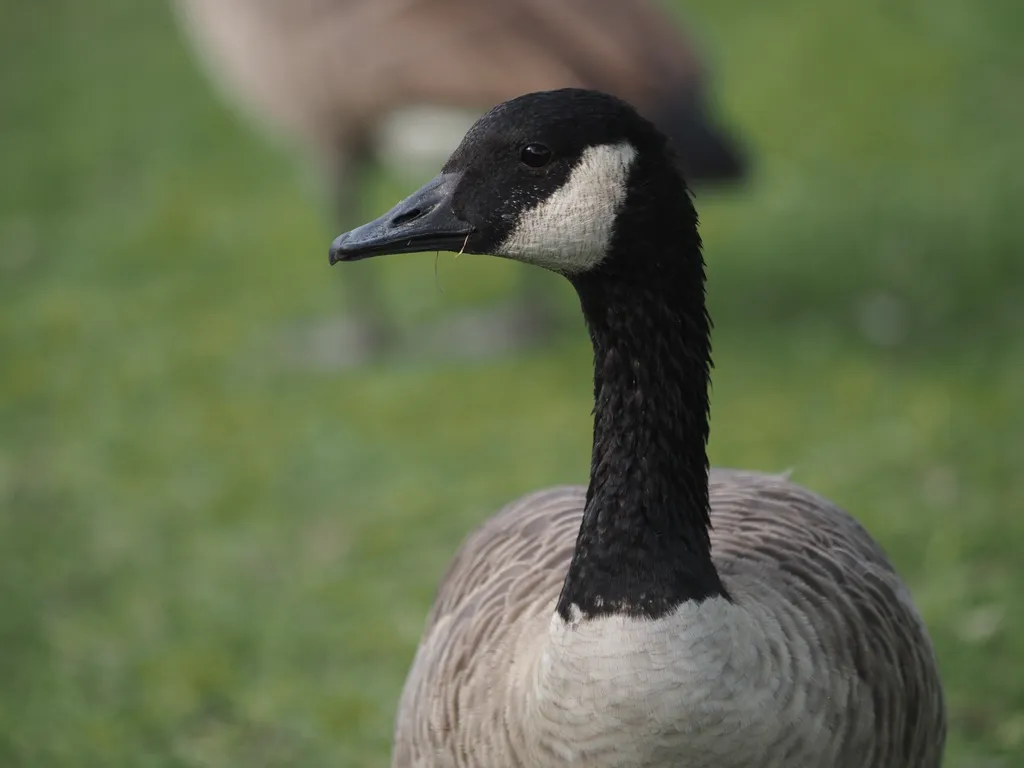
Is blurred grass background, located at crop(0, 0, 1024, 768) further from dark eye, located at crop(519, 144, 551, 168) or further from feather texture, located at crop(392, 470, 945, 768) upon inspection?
dark eye, located at crop(519, 144, 551, 168)

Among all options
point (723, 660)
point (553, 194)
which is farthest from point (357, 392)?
point (723, 660)

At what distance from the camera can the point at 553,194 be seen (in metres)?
2.52

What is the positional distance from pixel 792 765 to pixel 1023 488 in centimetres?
302

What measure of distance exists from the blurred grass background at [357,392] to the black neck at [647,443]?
5.89 ft

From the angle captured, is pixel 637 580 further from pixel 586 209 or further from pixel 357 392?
pixel 357 392

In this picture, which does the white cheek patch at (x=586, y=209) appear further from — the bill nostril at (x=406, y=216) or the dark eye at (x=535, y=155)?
the bill nostril at (x=406, y=216)

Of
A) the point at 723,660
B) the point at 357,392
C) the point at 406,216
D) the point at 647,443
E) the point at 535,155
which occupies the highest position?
the point at 357,392

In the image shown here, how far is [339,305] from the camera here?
7.82 meters

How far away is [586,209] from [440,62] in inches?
157

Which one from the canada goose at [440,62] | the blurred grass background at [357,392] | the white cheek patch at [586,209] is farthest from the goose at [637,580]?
the canada goose at [440,62]

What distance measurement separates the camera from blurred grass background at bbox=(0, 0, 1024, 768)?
471 cm

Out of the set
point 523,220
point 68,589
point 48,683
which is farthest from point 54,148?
point 523,220

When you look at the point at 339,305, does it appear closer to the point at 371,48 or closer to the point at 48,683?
the point at 371,48

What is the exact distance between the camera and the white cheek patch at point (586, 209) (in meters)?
2.49
